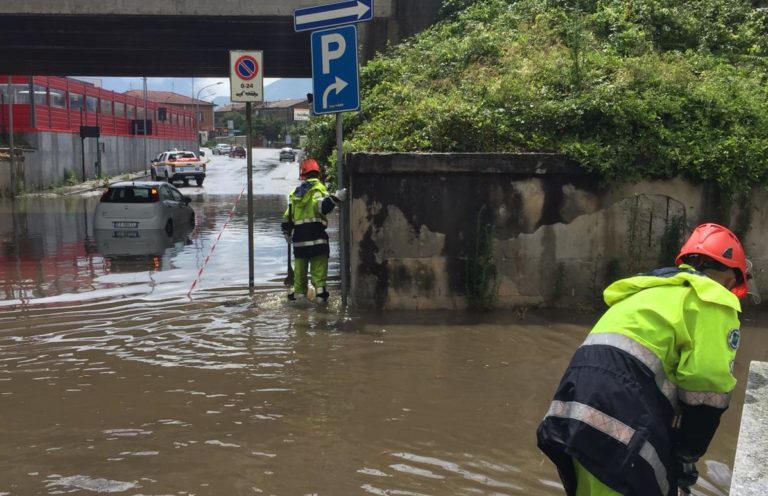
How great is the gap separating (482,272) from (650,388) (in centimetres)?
591

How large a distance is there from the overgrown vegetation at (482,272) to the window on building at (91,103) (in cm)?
4465

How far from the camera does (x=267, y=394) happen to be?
5992 millimetres

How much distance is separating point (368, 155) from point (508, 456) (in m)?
4.32

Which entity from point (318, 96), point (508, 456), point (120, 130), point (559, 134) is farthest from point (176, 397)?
point (120, 130)

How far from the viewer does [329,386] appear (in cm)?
621

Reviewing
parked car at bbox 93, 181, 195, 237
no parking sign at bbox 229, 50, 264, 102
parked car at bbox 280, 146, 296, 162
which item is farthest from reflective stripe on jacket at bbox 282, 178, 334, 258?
parked car at bbox 280, 146, 296, 162

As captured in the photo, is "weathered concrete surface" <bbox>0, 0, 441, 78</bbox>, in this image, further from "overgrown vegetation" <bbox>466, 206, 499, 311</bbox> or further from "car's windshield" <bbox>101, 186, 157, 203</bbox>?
"overgrown vegetation" <bbox>466, 206, 499, 311</bbox>

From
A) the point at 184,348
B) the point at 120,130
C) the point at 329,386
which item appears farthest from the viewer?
the point at 120,130

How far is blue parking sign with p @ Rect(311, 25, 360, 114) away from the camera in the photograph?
8.64 metres

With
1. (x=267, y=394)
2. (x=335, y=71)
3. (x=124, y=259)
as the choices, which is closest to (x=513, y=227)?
(x=335, y=71)

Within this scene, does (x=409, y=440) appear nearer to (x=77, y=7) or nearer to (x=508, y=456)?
(x=508, y=456)

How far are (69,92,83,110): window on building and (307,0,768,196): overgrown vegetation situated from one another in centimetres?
3708

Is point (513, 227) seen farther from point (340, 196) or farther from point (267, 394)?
point (267, 394)

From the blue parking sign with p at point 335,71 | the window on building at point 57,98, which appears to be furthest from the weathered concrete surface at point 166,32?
the window on building at point 57,98
